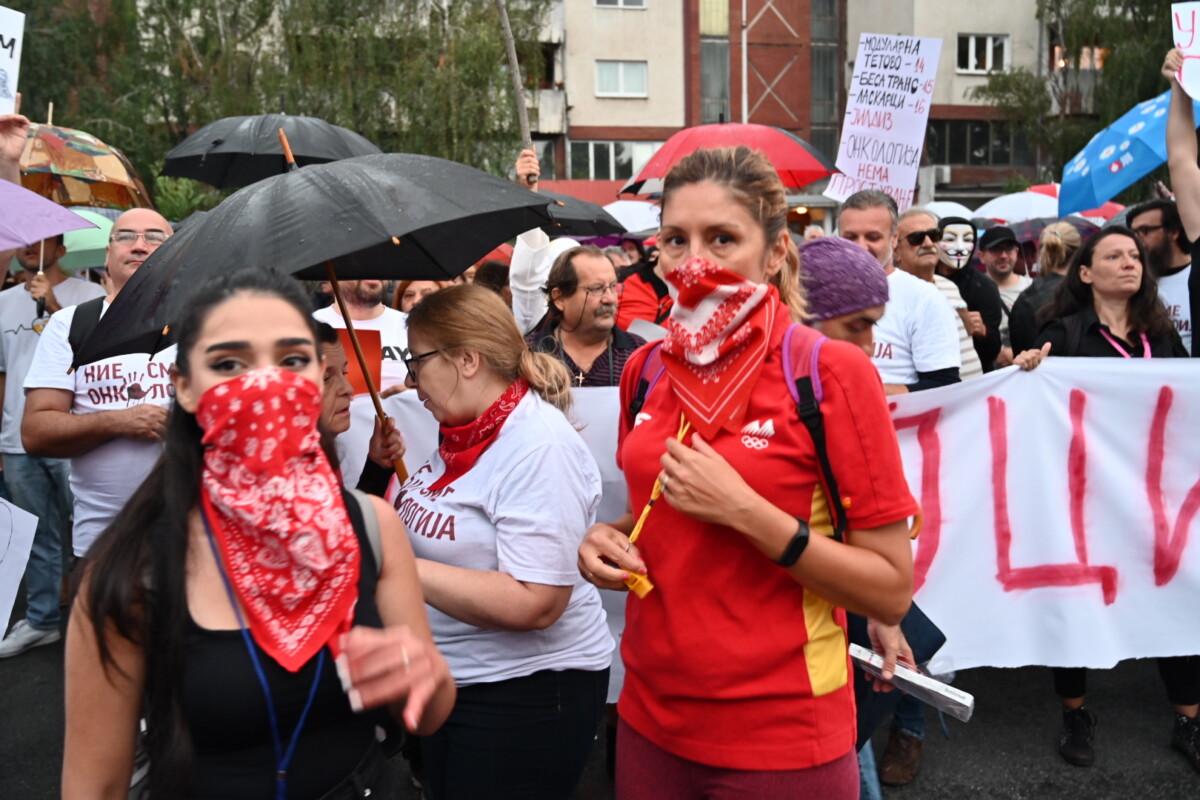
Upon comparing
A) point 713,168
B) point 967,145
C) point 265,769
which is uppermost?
point 967,145

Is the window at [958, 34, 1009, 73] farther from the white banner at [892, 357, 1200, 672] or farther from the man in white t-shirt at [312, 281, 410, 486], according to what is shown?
the man in white t-shirt at [312, 281, 410, 486]

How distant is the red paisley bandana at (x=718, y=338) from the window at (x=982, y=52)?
39092 mm

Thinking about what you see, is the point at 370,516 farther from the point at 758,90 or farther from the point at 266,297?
the point at 758,90

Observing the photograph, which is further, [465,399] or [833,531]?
[465,399]

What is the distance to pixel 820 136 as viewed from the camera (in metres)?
38.3

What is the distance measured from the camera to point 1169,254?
17.4 ft

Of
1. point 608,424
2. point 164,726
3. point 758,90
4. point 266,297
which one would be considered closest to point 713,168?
point 266,297

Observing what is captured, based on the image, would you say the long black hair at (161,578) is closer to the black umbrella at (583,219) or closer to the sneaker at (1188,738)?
the sneaker at (1188,738)

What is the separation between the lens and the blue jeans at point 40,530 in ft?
19.1

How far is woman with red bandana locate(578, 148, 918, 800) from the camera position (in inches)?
72.0

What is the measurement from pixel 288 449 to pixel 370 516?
0.81 feet

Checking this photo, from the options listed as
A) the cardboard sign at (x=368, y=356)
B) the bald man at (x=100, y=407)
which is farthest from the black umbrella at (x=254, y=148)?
the cardboard sign at (x=368, y=356)

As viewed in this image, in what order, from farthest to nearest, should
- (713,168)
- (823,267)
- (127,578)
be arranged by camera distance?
(823,267) → (713,168) → (127,578)

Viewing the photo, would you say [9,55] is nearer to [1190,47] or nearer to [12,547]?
[12,547]
